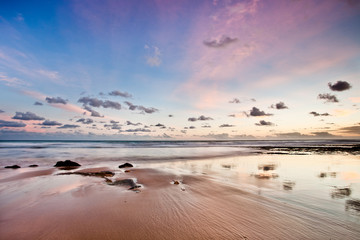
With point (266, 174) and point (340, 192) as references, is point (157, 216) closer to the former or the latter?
point (340, 192)

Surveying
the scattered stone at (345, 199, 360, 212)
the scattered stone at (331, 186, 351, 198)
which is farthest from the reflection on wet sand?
the scattered stone at (345, 199, 360, 212)

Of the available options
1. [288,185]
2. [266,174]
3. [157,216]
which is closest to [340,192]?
[288,185]

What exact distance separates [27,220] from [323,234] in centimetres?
671

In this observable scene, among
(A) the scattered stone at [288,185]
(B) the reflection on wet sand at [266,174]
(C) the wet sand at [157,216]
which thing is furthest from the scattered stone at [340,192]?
(B) the reflection on wet sand at [266,174]

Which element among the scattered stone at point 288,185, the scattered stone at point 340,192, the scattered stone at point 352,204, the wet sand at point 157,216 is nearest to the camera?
the wet sand at point 157,216

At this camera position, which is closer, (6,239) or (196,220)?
(6,239)

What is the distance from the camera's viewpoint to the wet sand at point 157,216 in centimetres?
355

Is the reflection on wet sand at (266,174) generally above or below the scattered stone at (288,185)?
below

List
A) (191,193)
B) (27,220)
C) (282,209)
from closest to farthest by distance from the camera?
(27,220) → (282,209) → (191,193)

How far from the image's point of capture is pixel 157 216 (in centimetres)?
442

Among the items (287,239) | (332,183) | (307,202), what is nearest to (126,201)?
(287,239)

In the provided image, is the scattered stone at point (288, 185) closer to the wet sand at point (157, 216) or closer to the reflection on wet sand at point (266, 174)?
the reflection on wet sand at point (266, 174)

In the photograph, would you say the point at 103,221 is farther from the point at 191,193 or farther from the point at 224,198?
the point at 224,198

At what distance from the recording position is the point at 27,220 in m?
4.12
